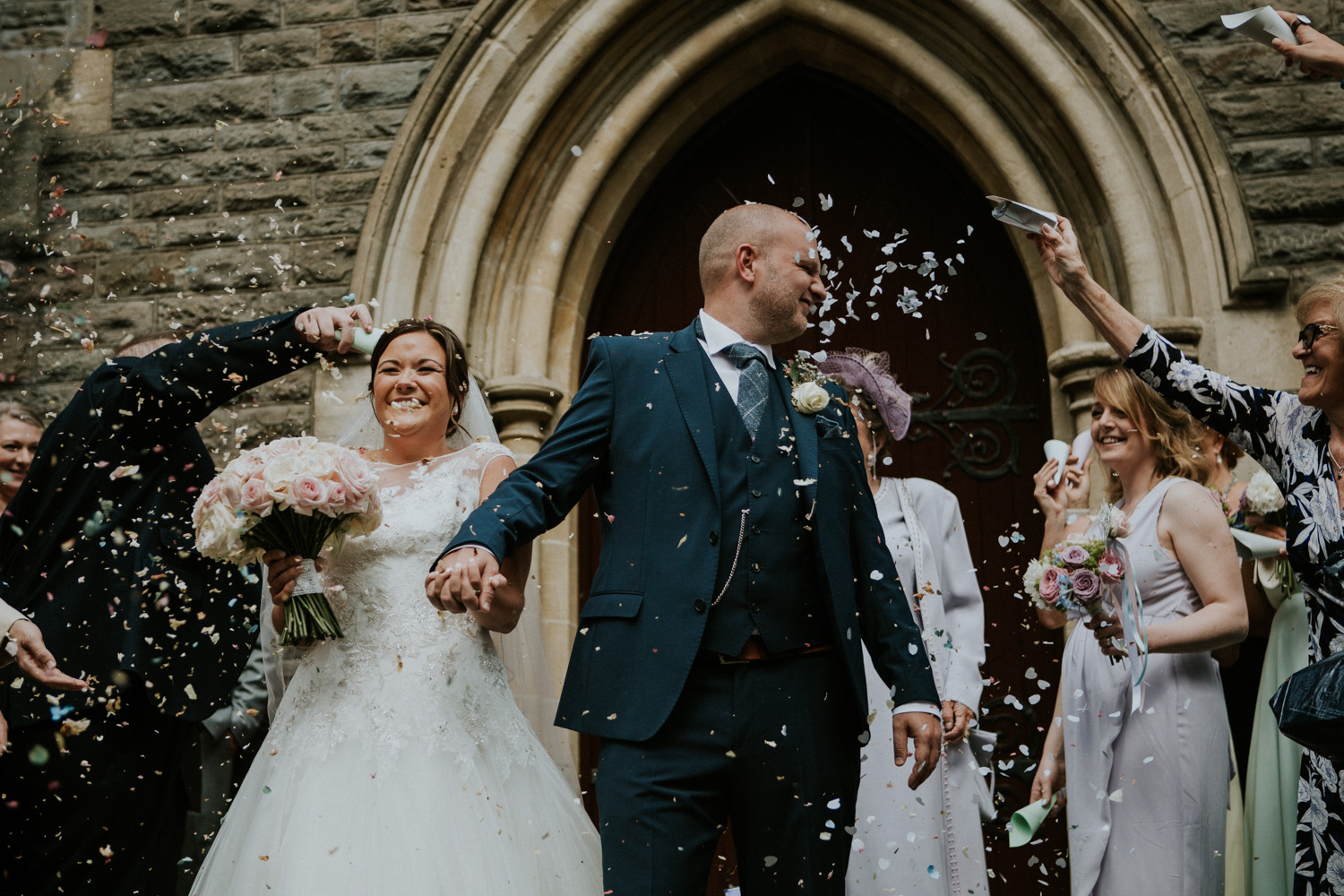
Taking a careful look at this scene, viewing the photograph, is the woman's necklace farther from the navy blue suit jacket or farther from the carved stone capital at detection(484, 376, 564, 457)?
the carved stone capital at detection(484, 376, 564, 457)

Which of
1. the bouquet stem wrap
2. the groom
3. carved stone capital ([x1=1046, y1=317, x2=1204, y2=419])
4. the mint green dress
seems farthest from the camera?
carved stone capital ([x1=1046, y1=317, x2=1204, y2=419])

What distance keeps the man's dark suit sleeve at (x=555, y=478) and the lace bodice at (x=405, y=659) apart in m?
0.64

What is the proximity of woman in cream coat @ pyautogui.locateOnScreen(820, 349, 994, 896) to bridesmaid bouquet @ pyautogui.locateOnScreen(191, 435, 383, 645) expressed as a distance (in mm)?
1607

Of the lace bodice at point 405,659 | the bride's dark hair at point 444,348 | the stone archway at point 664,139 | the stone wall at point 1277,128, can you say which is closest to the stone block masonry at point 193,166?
the stone archway at point 664,139

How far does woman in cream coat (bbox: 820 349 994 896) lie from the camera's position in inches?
145

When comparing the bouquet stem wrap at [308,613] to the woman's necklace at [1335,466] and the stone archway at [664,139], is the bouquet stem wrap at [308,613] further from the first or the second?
the woman's necklace at [1335,466]

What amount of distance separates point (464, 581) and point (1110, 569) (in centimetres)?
181

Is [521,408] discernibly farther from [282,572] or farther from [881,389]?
[282,572]

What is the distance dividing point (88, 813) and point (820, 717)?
2.02 meters

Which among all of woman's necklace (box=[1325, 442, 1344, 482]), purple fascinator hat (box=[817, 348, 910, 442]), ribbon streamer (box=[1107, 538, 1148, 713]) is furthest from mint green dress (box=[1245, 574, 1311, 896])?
purple fascinator hat (box=[817, 348, 910, 442])

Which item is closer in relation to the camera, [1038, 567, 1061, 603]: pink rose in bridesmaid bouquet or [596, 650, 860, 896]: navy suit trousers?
[596, 650, 860, 896]: navy suit trousers

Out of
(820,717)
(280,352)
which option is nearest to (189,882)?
(280,352)

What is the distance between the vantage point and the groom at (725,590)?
258cm

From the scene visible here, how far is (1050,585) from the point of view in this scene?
11.4ft
